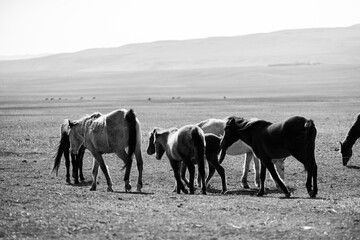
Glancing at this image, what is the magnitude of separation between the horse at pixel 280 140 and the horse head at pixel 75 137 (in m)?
3.51

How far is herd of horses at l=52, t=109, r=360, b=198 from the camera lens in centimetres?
1233

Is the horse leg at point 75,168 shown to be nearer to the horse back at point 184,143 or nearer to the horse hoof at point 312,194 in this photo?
the horse back at point 184,143

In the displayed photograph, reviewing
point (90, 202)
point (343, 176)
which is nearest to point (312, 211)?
point (90, 202)

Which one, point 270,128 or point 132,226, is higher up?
point 270,128

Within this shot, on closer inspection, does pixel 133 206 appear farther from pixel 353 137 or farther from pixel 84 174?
pixel 353 137

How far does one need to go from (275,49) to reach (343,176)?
17199cm

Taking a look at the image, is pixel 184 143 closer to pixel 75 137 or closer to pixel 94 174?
pixel 94 174

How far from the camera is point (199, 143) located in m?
13.0

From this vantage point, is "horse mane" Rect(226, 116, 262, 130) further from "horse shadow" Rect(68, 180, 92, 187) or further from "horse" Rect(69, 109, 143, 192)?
"horse shadow" Rect(68, 180, 92, 187)

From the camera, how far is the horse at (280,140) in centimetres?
1220

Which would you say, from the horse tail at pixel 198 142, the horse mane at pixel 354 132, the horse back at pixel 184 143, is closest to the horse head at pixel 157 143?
the horse back at pixel 184 143

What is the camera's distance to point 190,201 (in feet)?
37.6

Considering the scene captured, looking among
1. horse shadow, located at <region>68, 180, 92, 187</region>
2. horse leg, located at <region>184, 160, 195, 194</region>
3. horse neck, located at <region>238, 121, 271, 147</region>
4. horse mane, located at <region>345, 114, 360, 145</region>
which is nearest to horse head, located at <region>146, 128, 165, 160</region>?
horse leg, located at <region>184, 160, 195, 194</region>

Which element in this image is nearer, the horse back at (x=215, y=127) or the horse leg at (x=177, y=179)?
the horse leg at (x=177, y=179)
